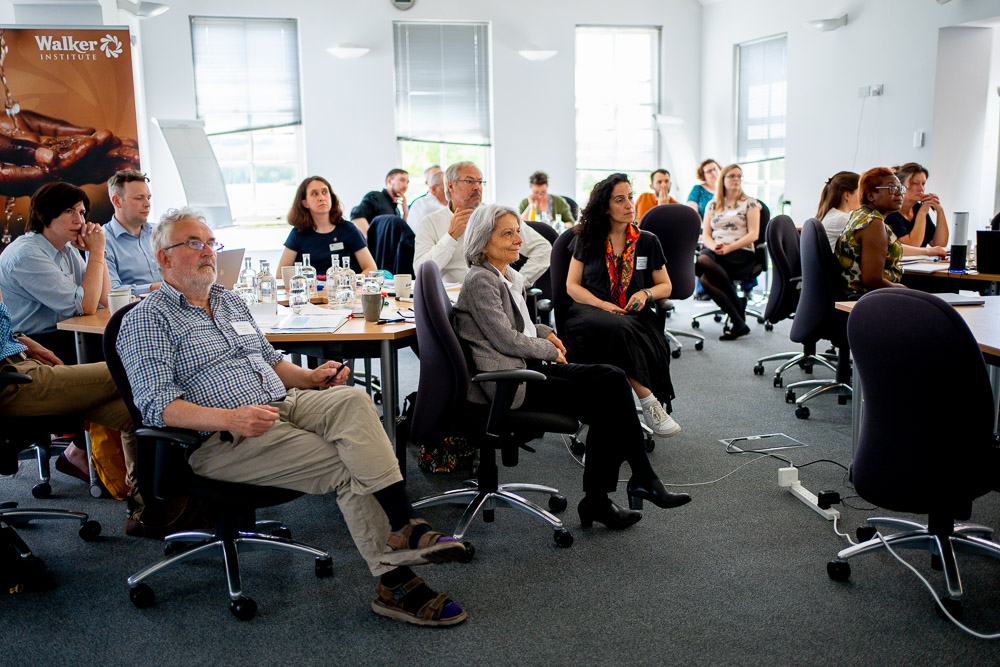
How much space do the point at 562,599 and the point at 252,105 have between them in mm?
7379

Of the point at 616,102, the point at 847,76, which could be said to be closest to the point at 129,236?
the point at 847,76

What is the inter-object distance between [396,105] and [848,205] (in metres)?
5.42

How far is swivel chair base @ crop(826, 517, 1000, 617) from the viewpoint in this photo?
2365 mm

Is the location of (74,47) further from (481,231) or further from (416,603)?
(416,603)

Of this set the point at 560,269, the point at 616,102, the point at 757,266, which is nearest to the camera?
the point at 560,269

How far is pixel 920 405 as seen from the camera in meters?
2.18

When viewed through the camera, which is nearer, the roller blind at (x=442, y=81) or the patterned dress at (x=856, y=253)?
the patterned dress at (x=856, y=253)

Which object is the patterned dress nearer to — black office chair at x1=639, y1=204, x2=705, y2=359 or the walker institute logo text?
black office chair at x1=639, y1=204, x2=705, y2=359

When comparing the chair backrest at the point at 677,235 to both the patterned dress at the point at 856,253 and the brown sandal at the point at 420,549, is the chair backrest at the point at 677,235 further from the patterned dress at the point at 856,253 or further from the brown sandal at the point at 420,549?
the brown sandal at the point at 420,549

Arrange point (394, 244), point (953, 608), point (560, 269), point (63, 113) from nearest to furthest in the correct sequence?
point (953, 608) < point (560, 269) < point (394, 244) < point (63, 113)

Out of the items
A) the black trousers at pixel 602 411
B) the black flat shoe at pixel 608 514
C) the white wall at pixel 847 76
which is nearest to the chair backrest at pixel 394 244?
the black trousers at pixel 602 411

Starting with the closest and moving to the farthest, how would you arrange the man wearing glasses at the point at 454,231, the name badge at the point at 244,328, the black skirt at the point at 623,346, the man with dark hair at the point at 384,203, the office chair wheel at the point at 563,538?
→ the name badge at the point at 244,328 < the office chair wheel at the point at 563,538 < the black skirt at the point at 623,346 < the man wearing glasses at the point at 454,231 < the man with dark hair at the point at 384,203

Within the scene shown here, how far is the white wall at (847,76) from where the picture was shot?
22.6 feet

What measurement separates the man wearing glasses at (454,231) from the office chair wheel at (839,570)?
1921mm
